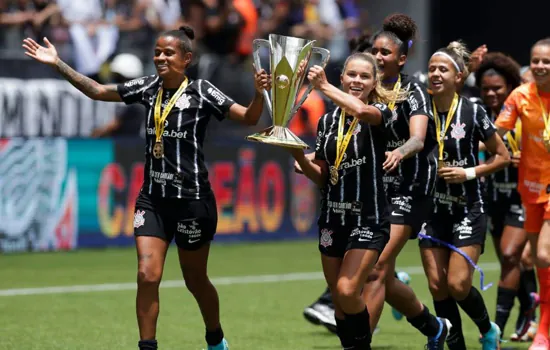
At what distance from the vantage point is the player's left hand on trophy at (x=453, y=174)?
8.34 meters

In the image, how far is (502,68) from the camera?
32.6ft

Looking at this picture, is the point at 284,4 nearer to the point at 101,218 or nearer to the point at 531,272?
the point at 101,218

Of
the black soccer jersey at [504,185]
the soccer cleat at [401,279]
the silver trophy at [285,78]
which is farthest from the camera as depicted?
the soccer cleat at [401,279]

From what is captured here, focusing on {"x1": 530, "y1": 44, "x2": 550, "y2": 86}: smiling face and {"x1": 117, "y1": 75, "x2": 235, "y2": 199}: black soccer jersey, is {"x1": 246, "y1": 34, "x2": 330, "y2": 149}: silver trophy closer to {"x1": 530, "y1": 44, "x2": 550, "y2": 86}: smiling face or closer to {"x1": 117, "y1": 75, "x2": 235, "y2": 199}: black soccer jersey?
{"x1": 117, "y1": 75, "x2": 235, "y2": 199}: black soccer jersey

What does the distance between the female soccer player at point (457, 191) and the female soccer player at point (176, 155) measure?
1492 mm

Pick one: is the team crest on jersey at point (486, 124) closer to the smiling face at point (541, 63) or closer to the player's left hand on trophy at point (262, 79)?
the smiling face at point (541, 63)

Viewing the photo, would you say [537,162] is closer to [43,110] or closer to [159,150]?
[159,150]

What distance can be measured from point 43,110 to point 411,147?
8.64m

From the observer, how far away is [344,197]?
7.44m

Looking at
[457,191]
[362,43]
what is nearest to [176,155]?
[457,191]

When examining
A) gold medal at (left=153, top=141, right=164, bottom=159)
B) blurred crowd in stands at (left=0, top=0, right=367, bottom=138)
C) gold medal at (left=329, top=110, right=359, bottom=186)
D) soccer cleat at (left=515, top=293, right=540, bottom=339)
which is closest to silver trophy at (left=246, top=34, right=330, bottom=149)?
gold medal at (left=329, top=110, right=359, bottom=186)

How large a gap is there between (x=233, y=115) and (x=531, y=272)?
3.91 m

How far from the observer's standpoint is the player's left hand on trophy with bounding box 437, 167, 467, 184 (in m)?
8.34

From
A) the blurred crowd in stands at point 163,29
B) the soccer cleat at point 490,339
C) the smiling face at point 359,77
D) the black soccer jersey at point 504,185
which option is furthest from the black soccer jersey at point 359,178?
the blurred crowd in stands at point 163,29
